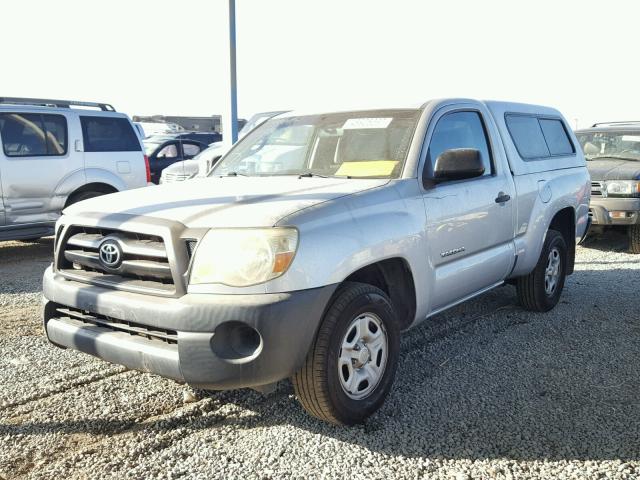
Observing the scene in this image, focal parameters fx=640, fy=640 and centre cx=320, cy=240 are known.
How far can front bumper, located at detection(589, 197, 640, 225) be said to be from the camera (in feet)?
27.8

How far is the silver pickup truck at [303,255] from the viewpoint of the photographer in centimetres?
291

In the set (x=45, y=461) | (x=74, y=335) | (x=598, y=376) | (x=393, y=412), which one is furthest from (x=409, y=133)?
(x=45, y=461)

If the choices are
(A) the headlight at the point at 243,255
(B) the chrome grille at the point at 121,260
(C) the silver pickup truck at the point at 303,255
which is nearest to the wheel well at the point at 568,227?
(C) the silver pickup truck at the point at 303,255

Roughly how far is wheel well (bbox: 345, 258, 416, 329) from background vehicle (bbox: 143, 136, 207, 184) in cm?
1235

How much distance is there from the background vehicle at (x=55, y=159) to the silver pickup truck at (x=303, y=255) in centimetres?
445

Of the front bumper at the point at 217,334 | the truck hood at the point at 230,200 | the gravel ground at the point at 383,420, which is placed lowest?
the gravel ground at the point at 383,420

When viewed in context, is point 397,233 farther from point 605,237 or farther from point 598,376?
point 605,237

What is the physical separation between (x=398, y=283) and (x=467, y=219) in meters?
0.76

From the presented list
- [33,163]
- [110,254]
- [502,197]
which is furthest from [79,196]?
[502,197]

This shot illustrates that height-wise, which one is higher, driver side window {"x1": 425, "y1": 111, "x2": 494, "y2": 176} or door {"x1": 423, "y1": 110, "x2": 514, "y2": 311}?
driver side window {"x1": 425, "y1": 111, "x2": 494, "y2": 176}

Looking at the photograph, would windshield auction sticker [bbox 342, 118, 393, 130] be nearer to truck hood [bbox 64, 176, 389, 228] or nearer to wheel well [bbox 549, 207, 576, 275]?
truck hood [bbox 64, 176, 389, 228]

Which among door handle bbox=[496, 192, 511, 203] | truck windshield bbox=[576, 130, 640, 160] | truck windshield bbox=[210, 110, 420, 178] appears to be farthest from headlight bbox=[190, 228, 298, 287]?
truck windshield bbox=[576, 130, 640, 160]

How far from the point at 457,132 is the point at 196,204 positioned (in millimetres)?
2003

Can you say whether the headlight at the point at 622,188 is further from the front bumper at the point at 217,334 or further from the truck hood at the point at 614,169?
the front bumper at the point at 217,334
